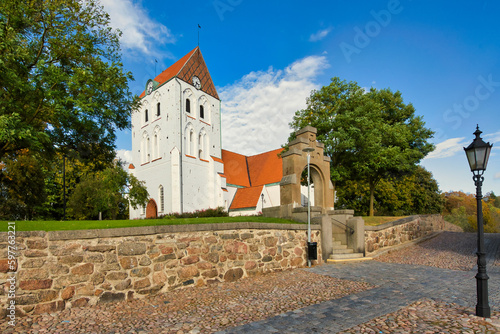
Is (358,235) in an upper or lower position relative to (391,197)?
lower

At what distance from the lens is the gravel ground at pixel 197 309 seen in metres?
4.60

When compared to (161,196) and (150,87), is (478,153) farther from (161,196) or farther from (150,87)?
(150,87)

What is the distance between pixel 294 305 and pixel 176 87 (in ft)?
111

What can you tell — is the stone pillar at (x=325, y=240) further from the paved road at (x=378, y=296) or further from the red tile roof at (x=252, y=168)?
the red tile roof at (x=252, y=168)

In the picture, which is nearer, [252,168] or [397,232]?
[397,232]

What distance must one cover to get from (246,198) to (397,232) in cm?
2281

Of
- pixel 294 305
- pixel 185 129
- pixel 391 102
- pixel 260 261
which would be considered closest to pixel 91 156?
pixel 260 261

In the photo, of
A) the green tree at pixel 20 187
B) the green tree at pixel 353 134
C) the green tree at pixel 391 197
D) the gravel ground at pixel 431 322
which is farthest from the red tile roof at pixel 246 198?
the gravel ground at pixel 431 322

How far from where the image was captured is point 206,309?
5438 mm

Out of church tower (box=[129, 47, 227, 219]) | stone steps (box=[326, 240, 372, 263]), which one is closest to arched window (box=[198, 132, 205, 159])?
church tower (box=[129, 47, 227, 219])

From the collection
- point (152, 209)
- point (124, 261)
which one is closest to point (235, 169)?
point (152, 209)

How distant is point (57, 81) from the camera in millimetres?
9398

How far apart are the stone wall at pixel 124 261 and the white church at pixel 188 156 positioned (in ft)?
85.5

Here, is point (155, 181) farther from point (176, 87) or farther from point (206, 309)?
point (206, 309)
